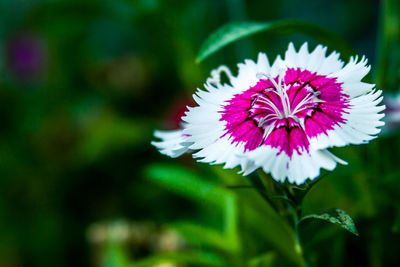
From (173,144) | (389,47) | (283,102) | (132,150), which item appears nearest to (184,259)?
(173,144)

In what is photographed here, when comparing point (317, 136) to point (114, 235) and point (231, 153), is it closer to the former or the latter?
point (231, 153)

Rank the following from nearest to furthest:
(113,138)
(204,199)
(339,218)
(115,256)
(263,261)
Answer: (339,218)
(263,261)
(204,199)
(115,256)
(113,138)

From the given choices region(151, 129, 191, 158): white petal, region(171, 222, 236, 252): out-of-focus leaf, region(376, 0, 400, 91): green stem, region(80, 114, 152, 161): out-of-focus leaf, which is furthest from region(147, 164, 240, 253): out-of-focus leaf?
region(80, 114, 152, 161): out-of-focus leaf

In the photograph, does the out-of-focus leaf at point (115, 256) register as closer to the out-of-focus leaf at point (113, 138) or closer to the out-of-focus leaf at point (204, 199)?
the out-of-focus leaf at point (204, 199)

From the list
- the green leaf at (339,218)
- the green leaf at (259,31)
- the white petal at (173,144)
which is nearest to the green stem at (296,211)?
the green leaf at (339,218)

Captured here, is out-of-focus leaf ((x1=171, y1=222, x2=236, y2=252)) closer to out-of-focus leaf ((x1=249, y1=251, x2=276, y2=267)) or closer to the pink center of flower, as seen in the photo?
out-of-focus leaf ((x1=249, y1=251, x2=276, y2=267))

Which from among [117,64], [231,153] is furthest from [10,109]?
[231,153]

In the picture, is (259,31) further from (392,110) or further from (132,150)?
(132,150)
